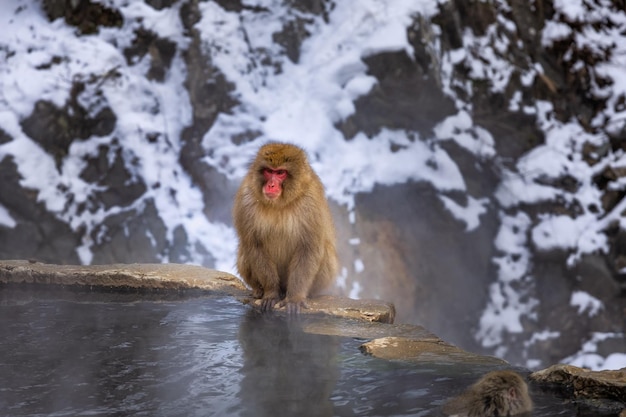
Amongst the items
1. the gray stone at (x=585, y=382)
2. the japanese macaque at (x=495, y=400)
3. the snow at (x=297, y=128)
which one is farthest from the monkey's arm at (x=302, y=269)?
the snow at (x=297, y=128)

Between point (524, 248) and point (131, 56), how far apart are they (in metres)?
4.57

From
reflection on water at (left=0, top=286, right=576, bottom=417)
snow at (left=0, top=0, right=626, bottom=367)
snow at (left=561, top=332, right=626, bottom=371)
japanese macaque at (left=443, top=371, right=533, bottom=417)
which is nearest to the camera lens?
japanese macaque at (left=443, top=371, right=533, bottom=417)

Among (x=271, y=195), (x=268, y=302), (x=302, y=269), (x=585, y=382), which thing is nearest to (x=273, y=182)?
(x=271, y=195)

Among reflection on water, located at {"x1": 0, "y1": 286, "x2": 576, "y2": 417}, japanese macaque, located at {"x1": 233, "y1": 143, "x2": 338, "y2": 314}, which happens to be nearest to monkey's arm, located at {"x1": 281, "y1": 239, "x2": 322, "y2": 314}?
japanese macaque, located at {"x1": 233, "y1": 143, "x2": 338, "y2": 314}

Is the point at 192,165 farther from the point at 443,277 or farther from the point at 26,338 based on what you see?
the point at 26,338

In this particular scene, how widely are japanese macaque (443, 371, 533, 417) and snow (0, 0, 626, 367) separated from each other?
5181 mm

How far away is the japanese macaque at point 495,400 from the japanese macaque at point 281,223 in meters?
1.59

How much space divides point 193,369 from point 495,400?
1.17 m

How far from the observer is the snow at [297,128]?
7.84 metres

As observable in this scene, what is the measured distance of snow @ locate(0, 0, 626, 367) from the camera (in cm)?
784

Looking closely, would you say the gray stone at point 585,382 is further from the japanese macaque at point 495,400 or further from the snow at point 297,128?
the snow at point 297,128

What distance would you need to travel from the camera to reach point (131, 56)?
8469 mm

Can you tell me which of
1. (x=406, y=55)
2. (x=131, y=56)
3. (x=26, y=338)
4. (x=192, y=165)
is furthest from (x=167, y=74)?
(x=26, y=338)

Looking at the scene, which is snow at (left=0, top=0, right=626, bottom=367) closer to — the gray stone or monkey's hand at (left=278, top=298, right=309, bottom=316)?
monkey's hand at (left=278, top=298, right=309, bottom=316)
